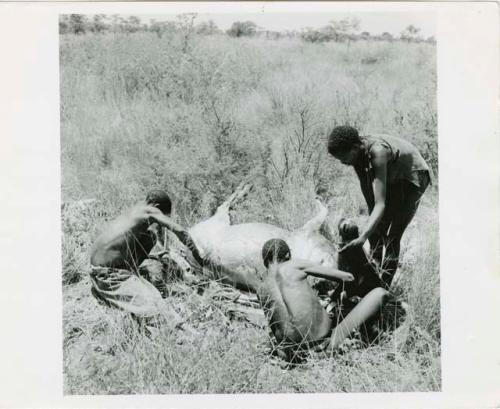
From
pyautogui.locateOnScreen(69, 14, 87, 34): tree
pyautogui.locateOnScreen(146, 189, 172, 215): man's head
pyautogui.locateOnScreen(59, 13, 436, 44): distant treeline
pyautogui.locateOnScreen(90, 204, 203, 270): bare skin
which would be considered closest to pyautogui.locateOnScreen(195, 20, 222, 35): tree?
pyautogui.locateOnScreen(59, 13, 436, 44): distant treeline

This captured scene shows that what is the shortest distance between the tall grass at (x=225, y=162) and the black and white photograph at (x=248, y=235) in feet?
0.06

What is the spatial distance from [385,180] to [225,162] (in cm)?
166

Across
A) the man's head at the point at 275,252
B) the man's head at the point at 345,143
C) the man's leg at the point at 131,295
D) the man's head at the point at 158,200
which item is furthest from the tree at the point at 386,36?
the man's leg at the point at 131,295

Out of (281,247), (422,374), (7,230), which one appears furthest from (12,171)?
(422,374)

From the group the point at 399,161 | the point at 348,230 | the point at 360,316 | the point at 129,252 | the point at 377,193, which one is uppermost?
the point at 399,161

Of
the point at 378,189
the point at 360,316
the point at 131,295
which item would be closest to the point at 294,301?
the point at 360,316

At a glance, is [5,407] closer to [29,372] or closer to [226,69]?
[29,372]

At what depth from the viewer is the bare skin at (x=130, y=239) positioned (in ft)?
12.2

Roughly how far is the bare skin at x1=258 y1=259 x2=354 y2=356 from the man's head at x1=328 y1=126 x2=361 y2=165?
2.34 ft

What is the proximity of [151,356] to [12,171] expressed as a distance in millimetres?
1613

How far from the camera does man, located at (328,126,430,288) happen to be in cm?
340

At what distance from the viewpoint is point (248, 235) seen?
152 inches

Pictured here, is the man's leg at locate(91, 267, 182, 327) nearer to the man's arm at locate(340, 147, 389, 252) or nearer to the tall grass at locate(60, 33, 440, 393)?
the tall grass at locate(60, 33, 440, 393)

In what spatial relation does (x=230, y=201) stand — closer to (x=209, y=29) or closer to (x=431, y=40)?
(x=209, y=29)
